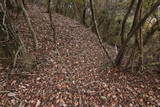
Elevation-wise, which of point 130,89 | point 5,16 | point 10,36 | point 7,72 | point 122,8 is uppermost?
point 122,8

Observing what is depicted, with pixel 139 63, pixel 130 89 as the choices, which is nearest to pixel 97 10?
pixel 139 63

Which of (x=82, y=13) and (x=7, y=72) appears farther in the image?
(x=82, y=13)

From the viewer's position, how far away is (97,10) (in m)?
8.25

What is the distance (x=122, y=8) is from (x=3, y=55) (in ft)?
19.9

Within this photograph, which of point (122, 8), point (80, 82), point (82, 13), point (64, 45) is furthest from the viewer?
point (82, 13)

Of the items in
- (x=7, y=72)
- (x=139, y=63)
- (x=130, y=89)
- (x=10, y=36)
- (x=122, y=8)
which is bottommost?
(x=130, y=89)

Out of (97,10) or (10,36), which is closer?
(10,36)

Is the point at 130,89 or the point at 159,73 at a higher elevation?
the point at 159,73

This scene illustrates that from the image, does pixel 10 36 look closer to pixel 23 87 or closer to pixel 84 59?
pixel 23 87

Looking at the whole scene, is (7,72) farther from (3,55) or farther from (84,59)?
(84,59)

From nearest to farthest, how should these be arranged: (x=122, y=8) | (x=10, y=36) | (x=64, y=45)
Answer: (x=10, y=36)
(x=64, y=45)
(x=122, y=8)

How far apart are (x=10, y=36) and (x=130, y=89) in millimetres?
2797

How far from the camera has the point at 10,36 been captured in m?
2.87

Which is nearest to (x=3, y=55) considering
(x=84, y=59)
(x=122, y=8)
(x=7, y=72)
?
(x=7, y=72)
